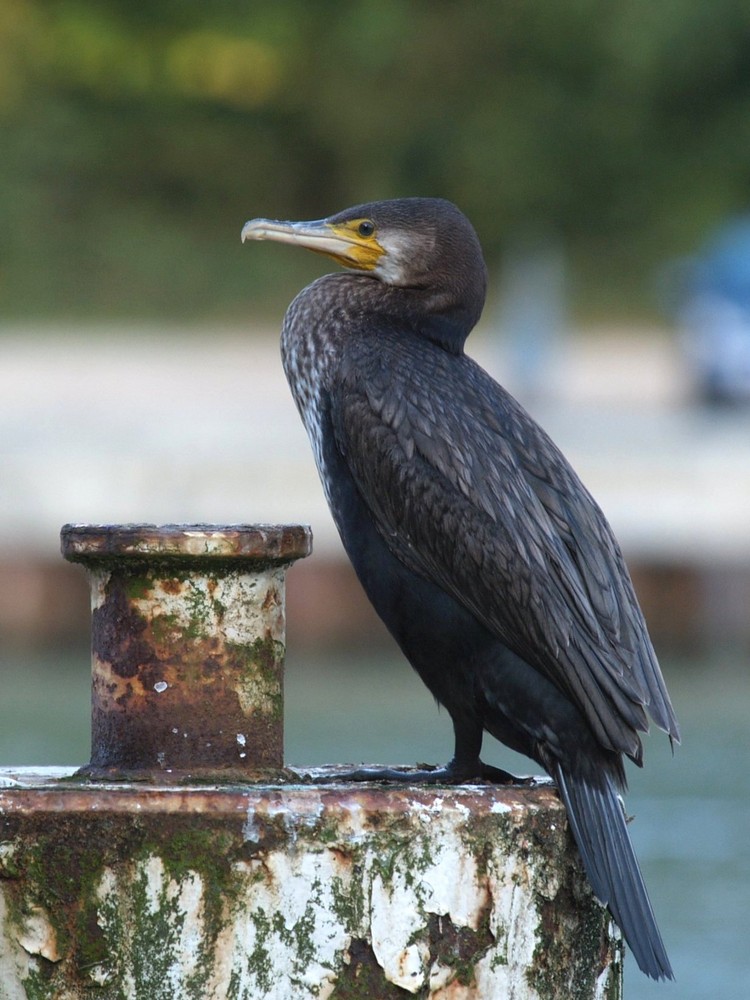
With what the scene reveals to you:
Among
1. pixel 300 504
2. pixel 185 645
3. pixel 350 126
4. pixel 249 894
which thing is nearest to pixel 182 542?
pixel 185 645

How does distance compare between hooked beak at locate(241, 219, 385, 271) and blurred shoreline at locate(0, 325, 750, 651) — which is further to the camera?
blurred shoreline at locate(0, 325, 750, 651)

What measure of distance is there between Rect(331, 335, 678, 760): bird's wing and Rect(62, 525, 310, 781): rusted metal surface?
12.4 inches

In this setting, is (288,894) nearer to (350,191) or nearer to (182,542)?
(182,542)

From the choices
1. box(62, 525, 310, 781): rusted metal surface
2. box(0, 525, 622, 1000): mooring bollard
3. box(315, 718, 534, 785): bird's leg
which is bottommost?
box(0, 525, 622, 1000): mooring bollard

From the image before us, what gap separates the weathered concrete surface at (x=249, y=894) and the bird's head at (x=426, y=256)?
1121 mm

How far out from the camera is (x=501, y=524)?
9.87 feet

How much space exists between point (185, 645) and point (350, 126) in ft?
87.0

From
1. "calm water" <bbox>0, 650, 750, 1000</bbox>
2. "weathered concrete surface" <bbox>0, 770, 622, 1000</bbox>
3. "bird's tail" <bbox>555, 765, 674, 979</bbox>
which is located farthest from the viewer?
"calm water" <bbox>0, 650, 750, 1000</bbox>

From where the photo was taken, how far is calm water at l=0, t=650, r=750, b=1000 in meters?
6.03

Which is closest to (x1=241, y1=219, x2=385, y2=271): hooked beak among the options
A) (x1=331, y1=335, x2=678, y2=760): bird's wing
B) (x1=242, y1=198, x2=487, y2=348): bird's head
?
(x1=242, y1=198, x2=487, y2=348): bird's head

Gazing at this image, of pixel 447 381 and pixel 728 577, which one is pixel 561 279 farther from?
pixel 447 381

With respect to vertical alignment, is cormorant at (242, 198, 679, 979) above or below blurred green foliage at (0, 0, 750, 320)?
below

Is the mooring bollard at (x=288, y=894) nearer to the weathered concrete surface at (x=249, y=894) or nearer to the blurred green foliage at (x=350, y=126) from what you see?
Result: the weathered concrete surface at (x=249, y=894)

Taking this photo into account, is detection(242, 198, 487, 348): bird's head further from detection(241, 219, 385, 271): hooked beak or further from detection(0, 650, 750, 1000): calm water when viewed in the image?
detection(0, 650, 750, 1000): calm water
